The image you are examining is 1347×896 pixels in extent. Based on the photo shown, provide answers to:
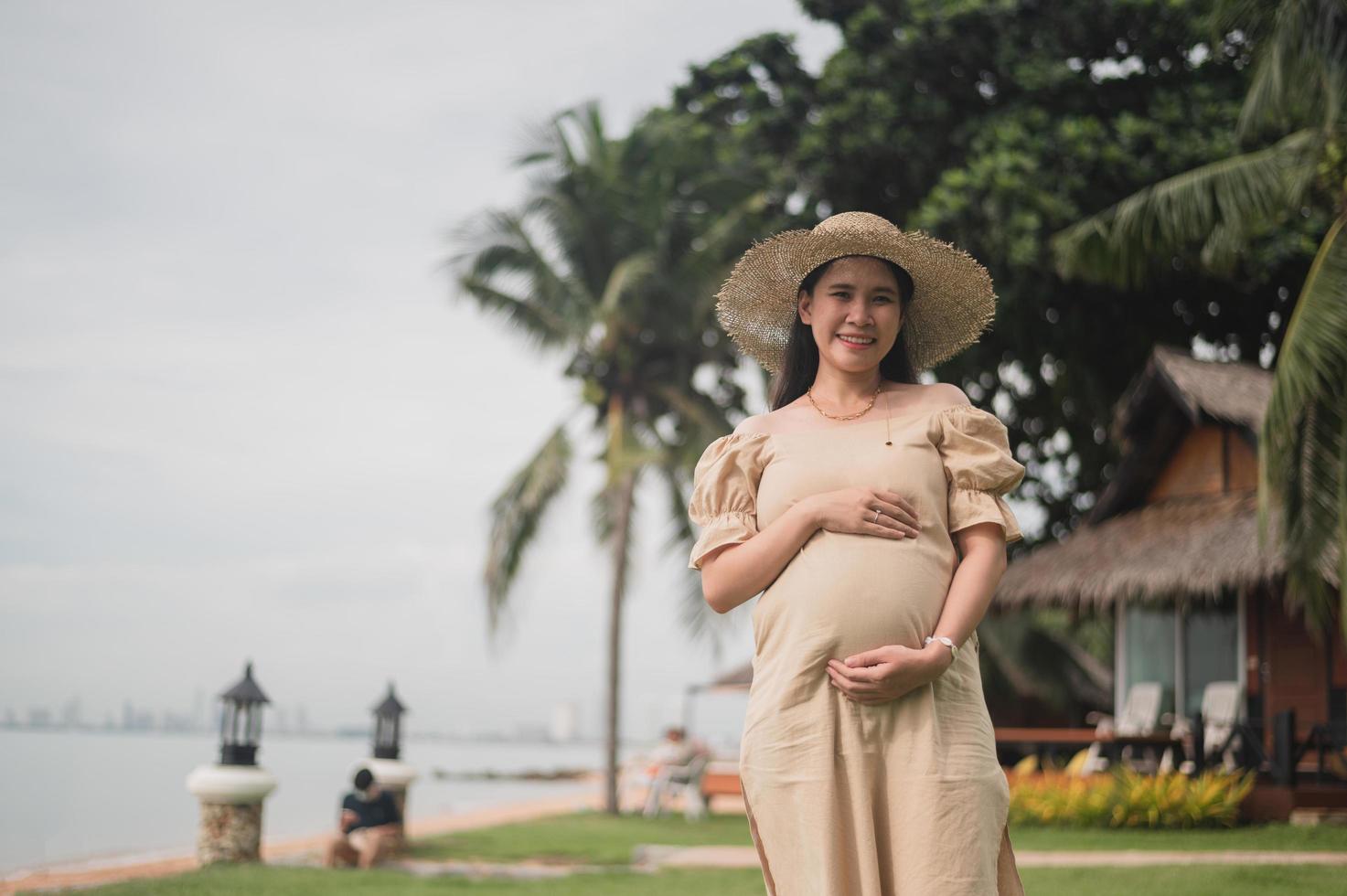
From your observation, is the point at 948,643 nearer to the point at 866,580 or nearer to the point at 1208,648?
the point at 866,580

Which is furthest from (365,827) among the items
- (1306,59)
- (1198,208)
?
(1306,59)

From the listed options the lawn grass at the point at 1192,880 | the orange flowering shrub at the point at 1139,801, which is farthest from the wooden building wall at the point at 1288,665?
the lawn grass at the point at 1192,880

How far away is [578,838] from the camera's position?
13156mm

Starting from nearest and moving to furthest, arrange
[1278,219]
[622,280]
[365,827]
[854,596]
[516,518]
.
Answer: [854,596], [365,827], [1278,219], [622,280], [516,518]

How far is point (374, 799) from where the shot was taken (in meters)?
10.7

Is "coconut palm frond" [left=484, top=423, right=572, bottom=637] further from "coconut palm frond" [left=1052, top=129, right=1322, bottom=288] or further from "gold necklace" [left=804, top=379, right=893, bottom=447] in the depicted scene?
"gold necklace" [left=804, top=379, right=893, bottom=447]

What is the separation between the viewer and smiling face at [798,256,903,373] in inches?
103

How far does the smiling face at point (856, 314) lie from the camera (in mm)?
2625

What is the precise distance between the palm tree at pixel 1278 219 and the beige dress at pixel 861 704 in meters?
6.75

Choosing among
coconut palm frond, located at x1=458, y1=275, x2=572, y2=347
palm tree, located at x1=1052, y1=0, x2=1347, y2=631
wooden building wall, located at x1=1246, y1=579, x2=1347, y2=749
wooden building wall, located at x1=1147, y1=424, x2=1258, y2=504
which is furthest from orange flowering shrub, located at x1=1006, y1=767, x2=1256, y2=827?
coconut palm frond, located at x1=458, y1=275, x2=572, y2=347

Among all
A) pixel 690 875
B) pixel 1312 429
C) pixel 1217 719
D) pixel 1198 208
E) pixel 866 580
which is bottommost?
pixel 690 875

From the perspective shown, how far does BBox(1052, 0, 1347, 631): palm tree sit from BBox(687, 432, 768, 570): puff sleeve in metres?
6.83

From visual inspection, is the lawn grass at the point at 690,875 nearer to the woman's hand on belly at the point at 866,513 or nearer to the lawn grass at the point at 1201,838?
the lawn grass at the point at 1201,838

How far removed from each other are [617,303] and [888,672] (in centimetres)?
1584
